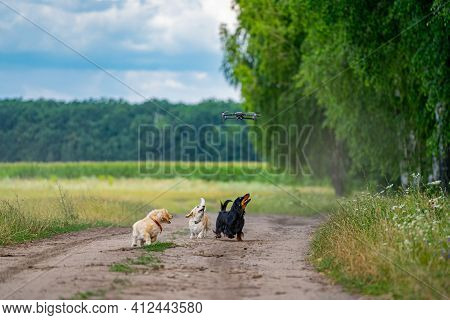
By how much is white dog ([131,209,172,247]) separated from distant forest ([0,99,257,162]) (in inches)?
1190

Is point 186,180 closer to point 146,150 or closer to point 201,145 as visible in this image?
point 146,150

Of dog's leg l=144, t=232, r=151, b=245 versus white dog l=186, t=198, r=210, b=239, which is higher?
white dog l=186, t=198, r=210, b=239

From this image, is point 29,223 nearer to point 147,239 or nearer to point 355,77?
point 147,239

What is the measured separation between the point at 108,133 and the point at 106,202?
1796 inches

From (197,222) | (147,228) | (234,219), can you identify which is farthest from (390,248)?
(197,222)

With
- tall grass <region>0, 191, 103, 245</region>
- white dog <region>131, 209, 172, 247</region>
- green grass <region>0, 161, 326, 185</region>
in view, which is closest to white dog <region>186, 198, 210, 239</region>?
white dog <region>131, 209, 172, 247</region>

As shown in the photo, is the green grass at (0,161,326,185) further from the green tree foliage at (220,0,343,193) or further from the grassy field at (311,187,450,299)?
the grassy field at (311,187,450,299)

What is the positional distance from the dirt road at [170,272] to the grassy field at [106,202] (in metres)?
1.26

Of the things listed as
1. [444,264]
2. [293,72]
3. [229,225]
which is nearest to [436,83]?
[229,225]

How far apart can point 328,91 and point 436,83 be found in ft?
38.5

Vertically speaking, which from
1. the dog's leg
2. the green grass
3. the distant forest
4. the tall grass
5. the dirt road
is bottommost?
the dirt road

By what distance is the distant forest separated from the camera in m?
55.3

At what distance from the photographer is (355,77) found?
36.0 metres

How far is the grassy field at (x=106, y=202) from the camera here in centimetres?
2125
